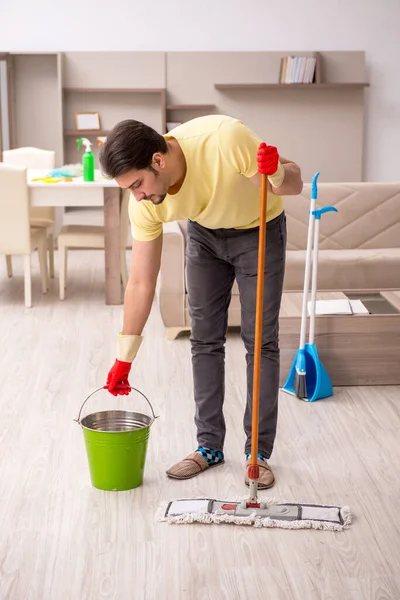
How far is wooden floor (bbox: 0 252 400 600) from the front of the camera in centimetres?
210

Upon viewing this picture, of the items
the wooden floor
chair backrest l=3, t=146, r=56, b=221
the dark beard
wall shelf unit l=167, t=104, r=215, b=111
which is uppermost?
wall shelf unit l=167, t=104, r=215, b=111

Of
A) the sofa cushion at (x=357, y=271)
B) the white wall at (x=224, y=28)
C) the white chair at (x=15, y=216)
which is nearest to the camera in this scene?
the sofa cushion at (x=357, y=271)

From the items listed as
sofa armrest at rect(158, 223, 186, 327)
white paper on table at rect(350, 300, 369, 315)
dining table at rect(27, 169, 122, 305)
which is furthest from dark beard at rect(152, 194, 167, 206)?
dining table at rect(27, 169, 122, 305)

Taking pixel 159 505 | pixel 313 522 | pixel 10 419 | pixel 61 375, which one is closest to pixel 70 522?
pixel 159 505

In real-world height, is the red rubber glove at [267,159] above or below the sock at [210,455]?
above

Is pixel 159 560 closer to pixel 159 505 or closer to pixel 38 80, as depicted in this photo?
pixel 159 505

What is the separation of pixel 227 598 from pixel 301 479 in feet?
2.43

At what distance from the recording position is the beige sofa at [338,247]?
4324 mm

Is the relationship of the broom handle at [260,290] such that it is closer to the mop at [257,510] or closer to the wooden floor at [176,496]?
the mop at [257,510]

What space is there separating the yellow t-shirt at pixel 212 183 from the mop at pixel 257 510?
14 centimetres

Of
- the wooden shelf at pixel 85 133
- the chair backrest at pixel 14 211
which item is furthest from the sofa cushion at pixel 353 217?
the wooden shelf at pixel 85 133

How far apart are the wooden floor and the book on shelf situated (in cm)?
365

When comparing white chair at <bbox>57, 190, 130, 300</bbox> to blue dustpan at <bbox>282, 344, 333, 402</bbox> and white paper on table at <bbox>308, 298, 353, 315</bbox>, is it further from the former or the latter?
blue dustpan at <bbox>282, 344, 333, 402</bbox>

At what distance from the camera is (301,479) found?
8.88 ft
